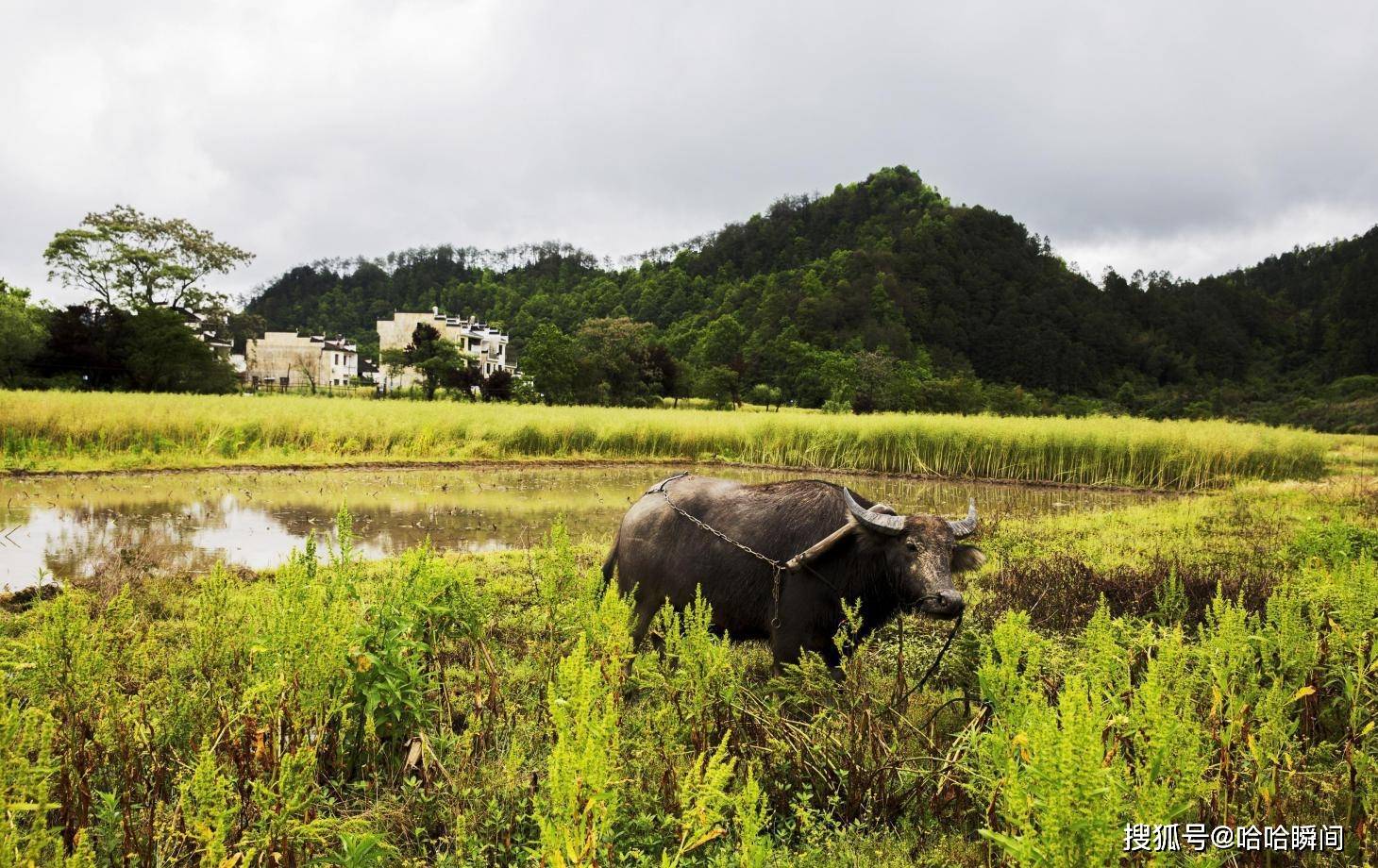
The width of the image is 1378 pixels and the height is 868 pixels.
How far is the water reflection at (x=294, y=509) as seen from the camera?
6.98 meters

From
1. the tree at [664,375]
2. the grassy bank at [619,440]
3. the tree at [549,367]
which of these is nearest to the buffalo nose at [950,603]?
the grassy bank at [619,440]

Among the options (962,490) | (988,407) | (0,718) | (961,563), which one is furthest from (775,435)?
(988,407)

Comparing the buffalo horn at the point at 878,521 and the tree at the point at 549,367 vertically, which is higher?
the tree at the point at 549,367

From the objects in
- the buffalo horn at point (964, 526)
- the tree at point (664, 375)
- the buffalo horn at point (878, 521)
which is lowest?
the buffalo horn at point (964, 526)

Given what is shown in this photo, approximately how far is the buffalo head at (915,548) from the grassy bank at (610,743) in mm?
467

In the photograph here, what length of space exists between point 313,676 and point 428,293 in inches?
3303

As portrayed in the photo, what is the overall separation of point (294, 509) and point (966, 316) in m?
54.3

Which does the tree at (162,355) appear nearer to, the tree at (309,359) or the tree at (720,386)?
the tree at (720,386)

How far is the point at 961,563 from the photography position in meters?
4.02

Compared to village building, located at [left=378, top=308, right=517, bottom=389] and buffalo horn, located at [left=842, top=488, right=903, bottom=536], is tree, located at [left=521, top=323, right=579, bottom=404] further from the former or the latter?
buffalo horn, located at [left=842, top=488, right=903, bottom=536]

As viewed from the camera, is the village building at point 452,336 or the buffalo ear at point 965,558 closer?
the buffalo ear at point 965,558

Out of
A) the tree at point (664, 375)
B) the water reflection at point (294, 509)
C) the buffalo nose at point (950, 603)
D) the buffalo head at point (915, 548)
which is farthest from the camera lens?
the tree at point (664, 375)

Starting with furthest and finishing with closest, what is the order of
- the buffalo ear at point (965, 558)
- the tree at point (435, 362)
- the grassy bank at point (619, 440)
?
the tree at point (435, 362)
the grassy bank at point (619, 440)
the buffalo ear at point (965, 558)

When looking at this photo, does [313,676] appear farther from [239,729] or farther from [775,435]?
[775,435]
